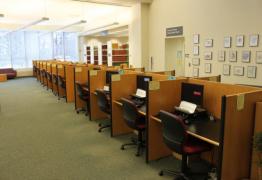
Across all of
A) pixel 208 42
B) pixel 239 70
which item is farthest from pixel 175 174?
pixel 208 42

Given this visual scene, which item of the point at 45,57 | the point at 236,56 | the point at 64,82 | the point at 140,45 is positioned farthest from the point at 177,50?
the point at 45,57

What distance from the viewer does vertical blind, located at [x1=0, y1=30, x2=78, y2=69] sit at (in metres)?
13.9

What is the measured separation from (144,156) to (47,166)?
1.33m

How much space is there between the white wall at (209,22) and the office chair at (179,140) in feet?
10.6

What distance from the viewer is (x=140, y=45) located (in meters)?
8.30

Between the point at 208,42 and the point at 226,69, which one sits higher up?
the point at 208,42

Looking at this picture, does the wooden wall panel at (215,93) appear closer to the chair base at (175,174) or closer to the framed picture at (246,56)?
the chair base at (175,174)

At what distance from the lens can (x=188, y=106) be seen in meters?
3.01

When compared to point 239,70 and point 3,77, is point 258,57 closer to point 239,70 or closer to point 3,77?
point 239,70

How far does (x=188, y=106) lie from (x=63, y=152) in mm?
1985

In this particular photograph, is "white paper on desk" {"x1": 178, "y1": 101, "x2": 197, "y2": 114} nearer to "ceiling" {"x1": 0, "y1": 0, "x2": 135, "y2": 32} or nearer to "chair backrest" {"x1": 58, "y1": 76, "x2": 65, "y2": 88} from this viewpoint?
"chair backrest" {"x1": 58, "y1": 76, "x2": 65, "y2": 88}

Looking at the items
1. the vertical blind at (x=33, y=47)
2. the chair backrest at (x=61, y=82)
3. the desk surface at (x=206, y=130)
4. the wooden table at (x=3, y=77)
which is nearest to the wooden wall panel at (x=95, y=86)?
the chair backrest at (x=61, y=82)

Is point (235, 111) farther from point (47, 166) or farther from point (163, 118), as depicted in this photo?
point (47, 166)

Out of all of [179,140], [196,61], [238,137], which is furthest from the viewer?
[196,61]
